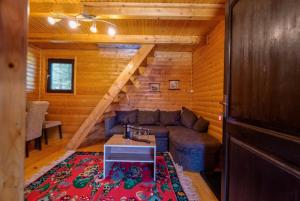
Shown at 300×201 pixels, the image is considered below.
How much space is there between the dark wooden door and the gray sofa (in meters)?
1.47


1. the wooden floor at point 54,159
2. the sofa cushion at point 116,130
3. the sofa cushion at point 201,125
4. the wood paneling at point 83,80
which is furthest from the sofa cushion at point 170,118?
the wood paneling at point 83,80

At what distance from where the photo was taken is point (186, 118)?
4590 millimetres

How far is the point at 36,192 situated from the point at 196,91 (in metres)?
3.87

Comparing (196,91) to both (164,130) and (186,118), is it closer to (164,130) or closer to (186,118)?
(186,118)

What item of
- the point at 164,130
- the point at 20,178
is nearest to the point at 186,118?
the point at 164,130

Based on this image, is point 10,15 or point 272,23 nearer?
point 10,15

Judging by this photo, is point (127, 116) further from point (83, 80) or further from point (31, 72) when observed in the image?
point (31, 72)

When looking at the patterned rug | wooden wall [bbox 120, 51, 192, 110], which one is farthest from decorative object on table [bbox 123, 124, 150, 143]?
wooden wall [bbox 120, 51, 192, 110]

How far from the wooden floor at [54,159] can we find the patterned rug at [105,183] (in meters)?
0.21

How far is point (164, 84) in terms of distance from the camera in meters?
5.36

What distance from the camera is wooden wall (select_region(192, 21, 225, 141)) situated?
3377mm

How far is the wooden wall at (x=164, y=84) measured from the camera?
5.32 m

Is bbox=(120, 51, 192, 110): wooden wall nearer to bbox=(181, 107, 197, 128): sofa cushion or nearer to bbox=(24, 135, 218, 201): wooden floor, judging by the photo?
bbox=(181, 107, 197, 128): sofa cushion

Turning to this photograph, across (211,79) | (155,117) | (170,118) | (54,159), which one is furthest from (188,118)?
(54,159)
